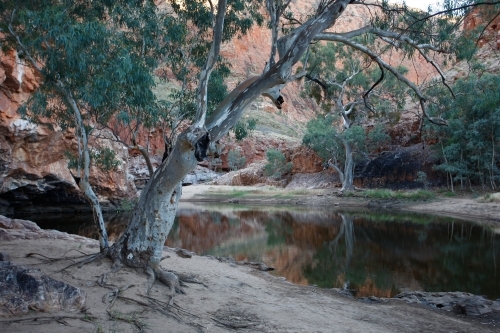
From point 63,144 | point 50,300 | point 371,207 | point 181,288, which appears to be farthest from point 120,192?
point 50,300

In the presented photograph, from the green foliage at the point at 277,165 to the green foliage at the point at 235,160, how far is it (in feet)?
24.4

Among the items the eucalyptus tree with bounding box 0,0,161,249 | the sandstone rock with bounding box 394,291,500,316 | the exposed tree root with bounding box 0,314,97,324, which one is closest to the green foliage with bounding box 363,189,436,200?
the sandstone rock with bounding box 394,291,500,316

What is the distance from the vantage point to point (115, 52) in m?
5.79

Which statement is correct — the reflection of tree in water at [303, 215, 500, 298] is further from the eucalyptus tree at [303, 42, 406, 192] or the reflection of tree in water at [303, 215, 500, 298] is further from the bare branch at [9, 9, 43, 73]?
the eucalyptus tree at [303, 42, 406, 192]

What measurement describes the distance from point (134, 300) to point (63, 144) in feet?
42.1

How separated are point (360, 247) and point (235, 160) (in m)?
32.3

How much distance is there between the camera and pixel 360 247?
11.4 m

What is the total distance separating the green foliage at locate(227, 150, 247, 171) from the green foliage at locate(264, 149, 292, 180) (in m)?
7.45

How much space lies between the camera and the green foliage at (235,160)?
43344 mm

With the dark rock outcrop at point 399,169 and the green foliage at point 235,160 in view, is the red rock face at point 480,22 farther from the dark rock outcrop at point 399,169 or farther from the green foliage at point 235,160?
the green foliage at point 235,160

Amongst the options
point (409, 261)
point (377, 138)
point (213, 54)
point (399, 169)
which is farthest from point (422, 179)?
point (213, 54)

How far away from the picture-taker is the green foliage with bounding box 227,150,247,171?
43.3 metres

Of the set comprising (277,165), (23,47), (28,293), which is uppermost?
(23,47)

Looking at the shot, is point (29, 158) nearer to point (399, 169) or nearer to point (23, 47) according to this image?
point (23, 47)
